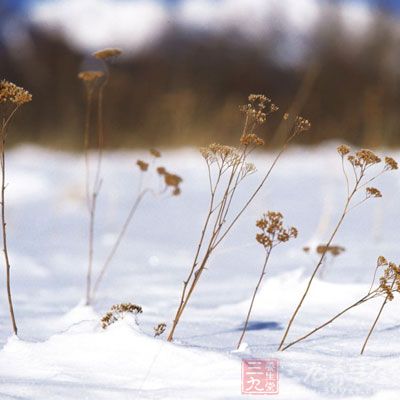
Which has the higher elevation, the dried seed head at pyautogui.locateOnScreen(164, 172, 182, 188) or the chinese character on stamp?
the dried seed head at pyautogui.locateOnScreen(164, 172, 182, 188)

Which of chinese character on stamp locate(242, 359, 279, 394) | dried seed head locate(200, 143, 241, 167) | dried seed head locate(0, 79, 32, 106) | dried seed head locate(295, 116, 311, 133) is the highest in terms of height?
dried seed head locate(0, 79, 32, 106)

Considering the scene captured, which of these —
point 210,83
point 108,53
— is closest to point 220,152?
point 108,53

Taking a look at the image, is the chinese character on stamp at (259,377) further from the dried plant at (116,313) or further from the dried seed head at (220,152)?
the dried seed head at (220,152)

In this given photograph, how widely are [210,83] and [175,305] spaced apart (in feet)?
48.9

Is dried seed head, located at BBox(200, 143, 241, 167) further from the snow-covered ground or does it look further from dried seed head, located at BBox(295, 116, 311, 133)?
the snow-covered ground

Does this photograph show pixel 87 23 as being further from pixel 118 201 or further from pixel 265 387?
pixel 265 387

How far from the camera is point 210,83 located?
17.0m

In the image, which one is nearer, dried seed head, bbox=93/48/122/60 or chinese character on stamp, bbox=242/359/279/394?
chinese character on stamp, bbox=242/359/279/394

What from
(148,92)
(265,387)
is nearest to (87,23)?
(148,92)

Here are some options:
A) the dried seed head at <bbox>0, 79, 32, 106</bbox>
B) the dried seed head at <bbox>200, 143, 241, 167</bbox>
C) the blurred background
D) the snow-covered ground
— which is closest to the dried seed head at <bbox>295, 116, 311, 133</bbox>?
the dried seed head at <bbox>200, 143, 241, 167</bbox>

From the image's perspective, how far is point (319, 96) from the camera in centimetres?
1436

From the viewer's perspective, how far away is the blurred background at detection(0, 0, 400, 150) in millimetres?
10695

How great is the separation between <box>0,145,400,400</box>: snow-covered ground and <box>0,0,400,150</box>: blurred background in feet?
6.84

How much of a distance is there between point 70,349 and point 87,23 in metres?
74.8
